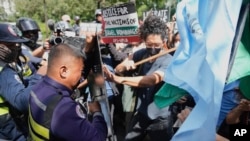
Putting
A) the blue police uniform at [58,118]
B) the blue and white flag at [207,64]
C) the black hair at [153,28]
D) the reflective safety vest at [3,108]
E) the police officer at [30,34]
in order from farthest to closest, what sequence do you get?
the police officer at [30,34] < the black hair at [153,28] < the reflective safety vest at [3,108] < the blue police uniform at [58,118] < the blue and white flag at [207,64]

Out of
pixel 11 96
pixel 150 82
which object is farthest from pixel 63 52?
pixel 150 82

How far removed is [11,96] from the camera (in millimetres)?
2557

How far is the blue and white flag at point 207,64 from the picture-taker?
5.81 ft

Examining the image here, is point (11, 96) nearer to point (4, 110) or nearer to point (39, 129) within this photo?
point (4, 110)

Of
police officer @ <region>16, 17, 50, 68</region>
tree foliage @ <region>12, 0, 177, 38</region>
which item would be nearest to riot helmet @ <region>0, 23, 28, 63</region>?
police officer @ <region>16, 17, 50, 68</region>

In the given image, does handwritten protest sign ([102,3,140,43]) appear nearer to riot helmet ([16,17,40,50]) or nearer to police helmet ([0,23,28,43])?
police helmet ([0,23,28,43])

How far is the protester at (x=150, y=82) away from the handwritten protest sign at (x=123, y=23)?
10 cm

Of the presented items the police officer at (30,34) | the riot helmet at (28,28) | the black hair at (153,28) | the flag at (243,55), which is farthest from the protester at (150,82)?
the riot helmet at (28,28)

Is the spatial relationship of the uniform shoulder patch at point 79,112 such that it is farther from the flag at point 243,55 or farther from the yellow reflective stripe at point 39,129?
the flag at point 243,55

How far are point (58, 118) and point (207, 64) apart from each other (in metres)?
0.84

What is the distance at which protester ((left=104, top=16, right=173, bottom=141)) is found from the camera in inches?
129

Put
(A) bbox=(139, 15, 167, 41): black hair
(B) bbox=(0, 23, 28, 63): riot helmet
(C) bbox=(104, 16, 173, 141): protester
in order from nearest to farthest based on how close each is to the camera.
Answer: (B) bbox=(0, 23, 28, 63): riot helmet, (C) bbox=(104, 16, 173, 141): protester, (A) bbox=(139, 15, 167, 41): black hair

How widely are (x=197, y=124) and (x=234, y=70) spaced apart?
0.34 m

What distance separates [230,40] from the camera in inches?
70.7
